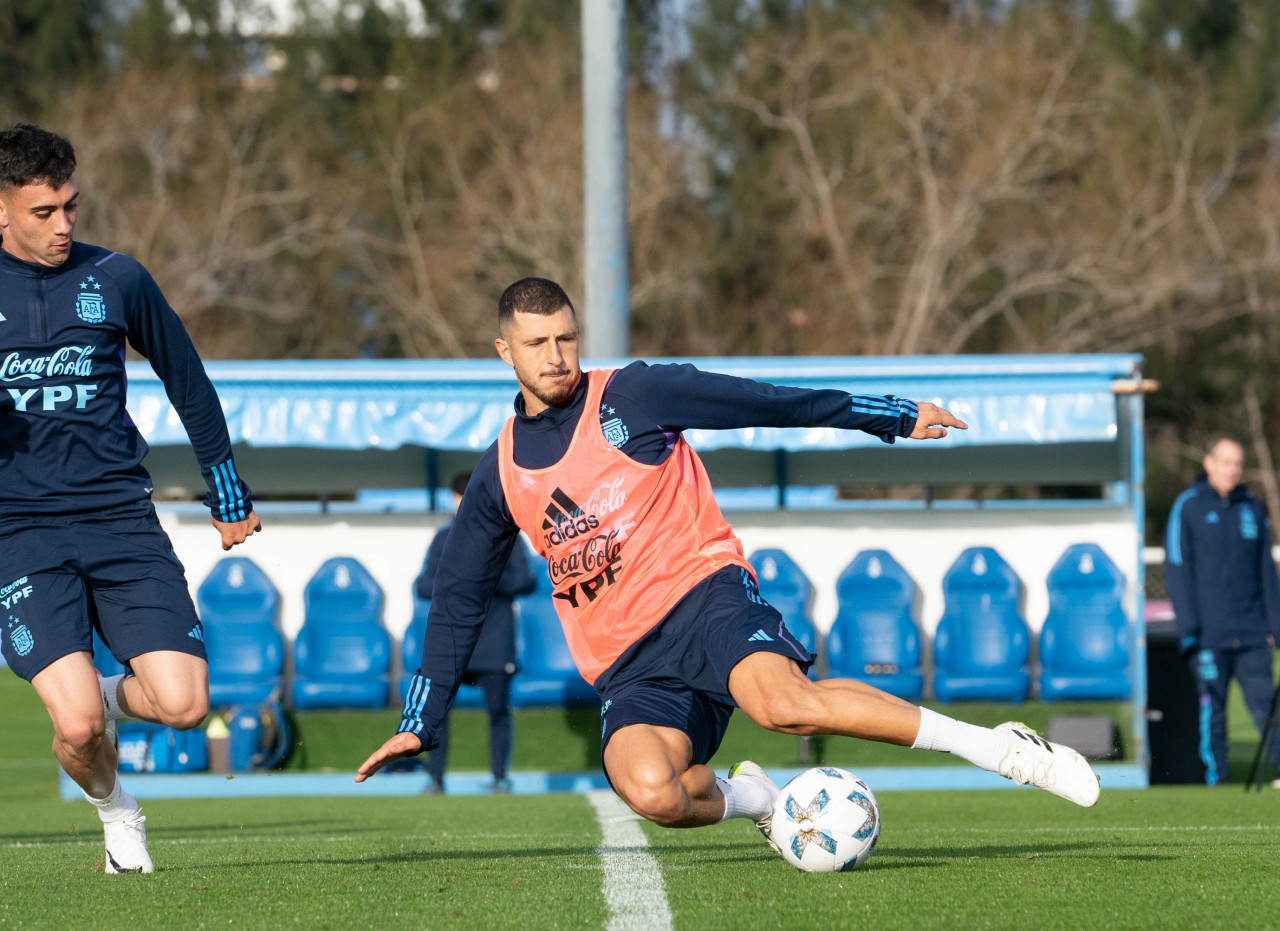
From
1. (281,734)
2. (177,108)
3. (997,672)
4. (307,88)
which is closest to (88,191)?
(177,108)

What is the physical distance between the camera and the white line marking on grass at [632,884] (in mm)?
4031

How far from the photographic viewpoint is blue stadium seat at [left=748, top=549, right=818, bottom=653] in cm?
1183

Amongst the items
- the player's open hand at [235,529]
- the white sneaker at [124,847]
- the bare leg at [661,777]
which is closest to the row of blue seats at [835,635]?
the white sneaker at [124,847]

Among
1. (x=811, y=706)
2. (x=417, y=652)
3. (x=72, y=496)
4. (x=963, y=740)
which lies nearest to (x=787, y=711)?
(x=811, y=706)

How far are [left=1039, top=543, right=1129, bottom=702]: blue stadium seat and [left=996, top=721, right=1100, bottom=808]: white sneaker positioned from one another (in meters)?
7.50

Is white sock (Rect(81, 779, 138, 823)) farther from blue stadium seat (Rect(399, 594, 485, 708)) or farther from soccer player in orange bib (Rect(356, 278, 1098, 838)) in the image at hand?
blue stadium seat (Rect(399, 594, 485, 708))

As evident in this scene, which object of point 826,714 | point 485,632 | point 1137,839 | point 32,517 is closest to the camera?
point 826,714

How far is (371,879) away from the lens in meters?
4.93

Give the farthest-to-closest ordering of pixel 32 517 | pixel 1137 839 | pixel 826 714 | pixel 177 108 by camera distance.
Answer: pixel 177 108 < pixel 1137 839 < pixel 32 517 < pixel 826 714

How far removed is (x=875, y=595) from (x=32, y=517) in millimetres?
8191

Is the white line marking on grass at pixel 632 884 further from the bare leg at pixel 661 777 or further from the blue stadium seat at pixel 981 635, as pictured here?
the blue stadium seat at pixel 981 635

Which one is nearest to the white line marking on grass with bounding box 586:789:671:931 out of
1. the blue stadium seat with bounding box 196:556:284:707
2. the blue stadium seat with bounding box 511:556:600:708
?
the blue stadium seat with bounding box 511:556:600:708

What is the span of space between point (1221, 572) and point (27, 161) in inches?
332

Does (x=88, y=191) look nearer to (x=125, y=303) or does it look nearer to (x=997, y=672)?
(x=997, y=672)
